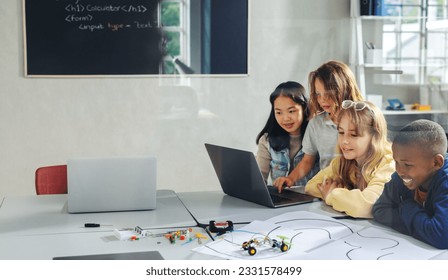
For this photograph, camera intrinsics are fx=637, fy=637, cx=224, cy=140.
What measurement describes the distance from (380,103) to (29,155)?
65.9 inches

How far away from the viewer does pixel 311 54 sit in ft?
10.1

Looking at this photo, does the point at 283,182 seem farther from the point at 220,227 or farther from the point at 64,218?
the point at 64,218

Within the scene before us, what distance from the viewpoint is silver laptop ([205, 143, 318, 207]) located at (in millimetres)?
2424

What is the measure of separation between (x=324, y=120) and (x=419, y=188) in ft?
2.48

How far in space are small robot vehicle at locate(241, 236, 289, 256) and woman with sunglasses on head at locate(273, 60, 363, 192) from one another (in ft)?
2.66

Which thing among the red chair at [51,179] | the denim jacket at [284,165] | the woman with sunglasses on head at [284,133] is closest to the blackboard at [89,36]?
the red chair at [51,179]

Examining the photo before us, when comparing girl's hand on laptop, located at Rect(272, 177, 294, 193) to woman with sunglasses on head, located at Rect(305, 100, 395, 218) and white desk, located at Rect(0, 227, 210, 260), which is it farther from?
white desk, located at Rect(0, 227, 210, 260)

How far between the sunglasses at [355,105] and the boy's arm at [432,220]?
615 mm

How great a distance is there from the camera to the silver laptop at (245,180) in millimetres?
2424

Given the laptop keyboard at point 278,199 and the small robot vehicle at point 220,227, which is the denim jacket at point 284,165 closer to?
the laptop keyboard at point 278,199

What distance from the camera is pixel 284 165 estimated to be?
2936 millimetres

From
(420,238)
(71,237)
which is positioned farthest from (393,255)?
(71,237)

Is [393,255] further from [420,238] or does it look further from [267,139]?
[267,139]

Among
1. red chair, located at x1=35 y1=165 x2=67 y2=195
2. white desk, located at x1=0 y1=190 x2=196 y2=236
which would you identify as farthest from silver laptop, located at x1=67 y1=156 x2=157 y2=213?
red chair, located at x1=35 y1=165 x2=67 y2=195
